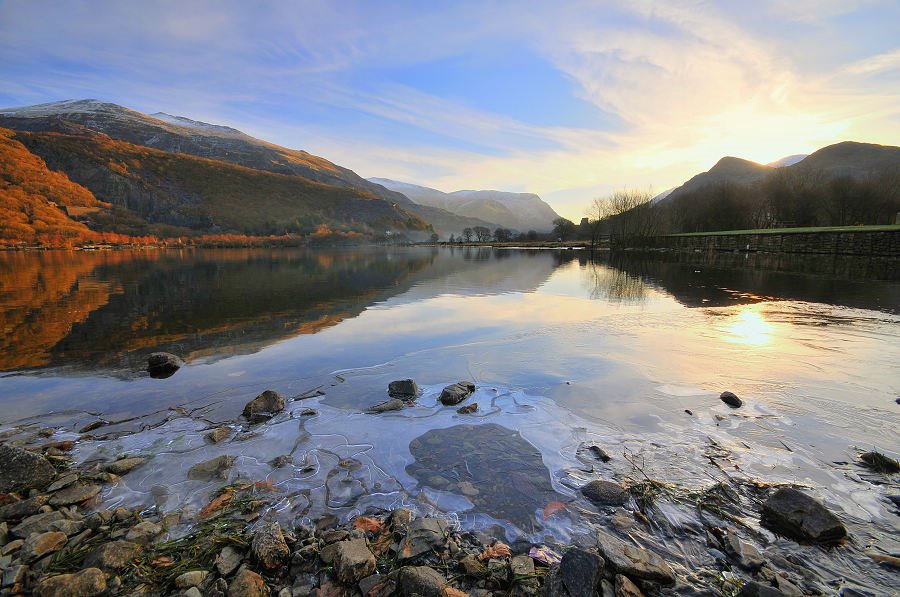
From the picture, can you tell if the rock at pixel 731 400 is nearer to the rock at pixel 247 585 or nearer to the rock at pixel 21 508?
the rock at pixel 247 585

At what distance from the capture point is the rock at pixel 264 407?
6957mm

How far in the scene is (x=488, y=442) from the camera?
614 cm

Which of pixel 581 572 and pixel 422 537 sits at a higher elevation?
pixel 581 572

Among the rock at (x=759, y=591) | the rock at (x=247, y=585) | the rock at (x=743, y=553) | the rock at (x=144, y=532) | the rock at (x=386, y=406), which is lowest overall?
the rock at (x=386, y=406)

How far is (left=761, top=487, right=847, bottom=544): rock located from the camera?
388 centimetres

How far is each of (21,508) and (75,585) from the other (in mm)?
1855

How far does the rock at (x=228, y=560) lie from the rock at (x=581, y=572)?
281 centimetres

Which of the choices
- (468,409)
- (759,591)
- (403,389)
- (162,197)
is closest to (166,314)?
(403,389)

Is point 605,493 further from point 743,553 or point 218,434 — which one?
point 218,434

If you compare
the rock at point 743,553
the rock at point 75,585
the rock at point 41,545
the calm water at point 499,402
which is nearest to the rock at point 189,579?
the rock at point 75,585

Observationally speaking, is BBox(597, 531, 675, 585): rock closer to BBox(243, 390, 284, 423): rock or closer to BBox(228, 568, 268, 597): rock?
BBox(228, 568, 268, 597): rock

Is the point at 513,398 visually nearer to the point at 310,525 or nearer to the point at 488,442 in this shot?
the point at 488,442

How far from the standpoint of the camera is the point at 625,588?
10.3 feet

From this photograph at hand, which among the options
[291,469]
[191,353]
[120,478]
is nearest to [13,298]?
[191,353]
